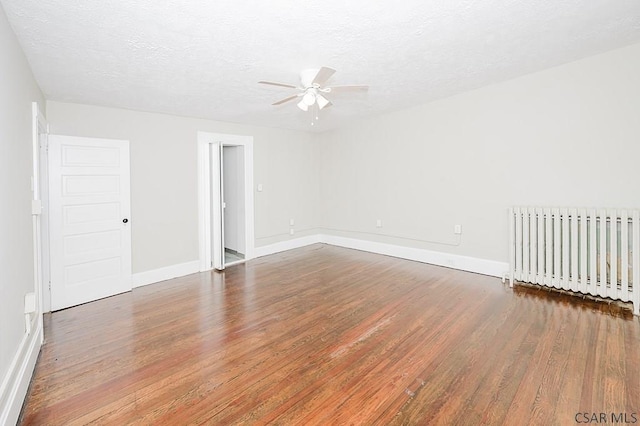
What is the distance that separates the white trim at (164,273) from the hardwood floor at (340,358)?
0.42m

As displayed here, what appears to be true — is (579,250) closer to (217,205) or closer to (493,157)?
(493,157)

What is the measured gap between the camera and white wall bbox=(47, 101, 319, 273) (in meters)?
3.95

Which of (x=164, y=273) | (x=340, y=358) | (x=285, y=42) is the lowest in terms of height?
(x=340, y=358)

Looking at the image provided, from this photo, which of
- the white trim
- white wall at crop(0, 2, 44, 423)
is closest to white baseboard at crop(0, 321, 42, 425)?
white wall at crop(0, 2, 44, 423)

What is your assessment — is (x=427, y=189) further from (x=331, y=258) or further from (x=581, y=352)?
(x=581, y=352)

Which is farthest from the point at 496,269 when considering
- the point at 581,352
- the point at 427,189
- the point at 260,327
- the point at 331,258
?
the point at 260,327

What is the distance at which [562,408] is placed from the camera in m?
1.82

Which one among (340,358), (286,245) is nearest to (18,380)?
(340,358)

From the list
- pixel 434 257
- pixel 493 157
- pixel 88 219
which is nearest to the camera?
pixel 88 219

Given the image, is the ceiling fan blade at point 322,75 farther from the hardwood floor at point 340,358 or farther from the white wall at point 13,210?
the hardwood floor at point 340,358

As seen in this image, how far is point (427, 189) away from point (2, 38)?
4916 millimetres

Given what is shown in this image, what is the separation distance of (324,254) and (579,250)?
378 centimetres

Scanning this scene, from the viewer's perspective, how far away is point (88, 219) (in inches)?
151

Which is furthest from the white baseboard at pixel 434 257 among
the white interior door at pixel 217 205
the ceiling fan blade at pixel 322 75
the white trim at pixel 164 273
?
the ceiling fan blade at pixel 322 75
